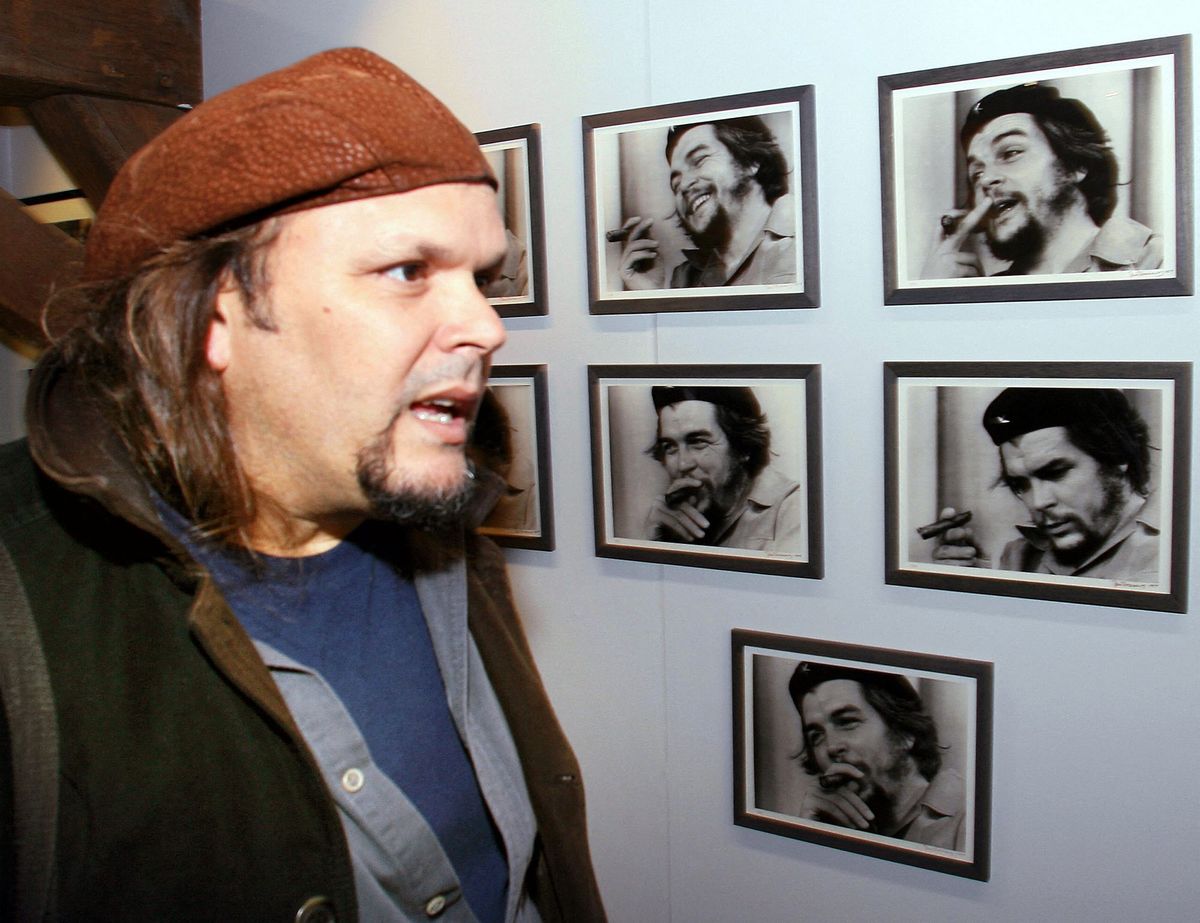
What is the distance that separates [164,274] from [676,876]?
151 centimetres

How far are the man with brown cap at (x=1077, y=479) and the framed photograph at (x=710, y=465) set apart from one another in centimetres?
31

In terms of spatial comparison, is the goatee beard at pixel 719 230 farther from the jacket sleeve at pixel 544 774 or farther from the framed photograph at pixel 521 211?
the jacket sleeve at pixel 544 774

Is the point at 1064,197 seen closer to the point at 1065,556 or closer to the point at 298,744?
the point at 1065,556

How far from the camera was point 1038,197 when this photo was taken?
59.6 inches

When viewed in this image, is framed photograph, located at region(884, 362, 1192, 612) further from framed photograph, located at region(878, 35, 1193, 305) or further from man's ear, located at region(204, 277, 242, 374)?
man's ear, located at region(204, 277, 242, 374)

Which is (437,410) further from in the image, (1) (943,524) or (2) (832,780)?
(2) (832,780)

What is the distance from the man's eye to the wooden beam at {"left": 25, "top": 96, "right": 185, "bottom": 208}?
4.52 feet

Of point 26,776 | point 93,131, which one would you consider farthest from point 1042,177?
point 93,131

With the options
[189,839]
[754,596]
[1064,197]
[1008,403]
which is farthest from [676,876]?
[1064,197]

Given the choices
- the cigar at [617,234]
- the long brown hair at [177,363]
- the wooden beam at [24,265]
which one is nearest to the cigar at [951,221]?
the cigar at [617,234]

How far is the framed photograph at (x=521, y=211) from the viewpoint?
194 centimetres

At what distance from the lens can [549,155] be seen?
6.33 ft

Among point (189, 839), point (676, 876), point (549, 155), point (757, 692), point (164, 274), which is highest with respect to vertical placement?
point (549, 155)

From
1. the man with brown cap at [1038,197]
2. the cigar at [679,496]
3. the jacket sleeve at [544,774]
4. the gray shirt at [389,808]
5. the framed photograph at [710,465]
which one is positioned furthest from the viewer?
the cigar at [679,496]
